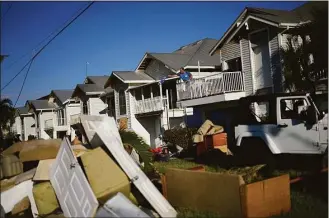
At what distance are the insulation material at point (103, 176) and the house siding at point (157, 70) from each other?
1622 centimetres

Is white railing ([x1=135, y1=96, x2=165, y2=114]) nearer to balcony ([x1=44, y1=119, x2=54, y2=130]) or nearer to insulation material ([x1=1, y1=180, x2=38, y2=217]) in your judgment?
insulation material ([x1=1, y1=180, x2=38, y2=217])

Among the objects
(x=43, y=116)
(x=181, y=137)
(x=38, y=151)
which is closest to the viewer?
(x=38, y=151)

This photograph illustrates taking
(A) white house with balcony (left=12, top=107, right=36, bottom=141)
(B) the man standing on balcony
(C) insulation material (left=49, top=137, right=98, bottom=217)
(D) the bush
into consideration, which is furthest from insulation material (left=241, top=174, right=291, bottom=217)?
(A) white house with balcony (left=12, top=107, right=36, bottom=141)

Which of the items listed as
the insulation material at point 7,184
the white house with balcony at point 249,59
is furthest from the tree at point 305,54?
the insulation material at point 7,184

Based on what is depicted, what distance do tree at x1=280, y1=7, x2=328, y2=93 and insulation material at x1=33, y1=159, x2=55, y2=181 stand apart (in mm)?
9290

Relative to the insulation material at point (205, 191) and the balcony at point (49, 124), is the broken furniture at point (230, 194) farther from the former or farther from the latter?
the balcony at point (49, 124)

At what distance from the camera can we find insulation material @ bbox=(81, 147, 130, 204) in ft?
16.1

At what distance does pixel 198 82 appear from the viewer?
1688 cm

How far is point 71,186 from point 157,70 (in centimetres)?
1842

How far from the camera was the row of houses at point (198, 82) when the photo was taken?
14797 mm

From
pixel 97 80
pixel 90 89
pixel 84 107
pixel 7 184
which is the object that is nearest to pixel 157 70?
pixel 90 89

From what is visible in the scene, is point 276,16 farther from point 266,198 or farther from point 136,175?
point 136,175

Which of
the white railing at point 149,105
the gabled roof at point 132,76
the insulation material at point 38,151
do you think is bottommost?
the insulation material at point 38,151

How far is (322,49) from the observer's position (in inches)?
452
